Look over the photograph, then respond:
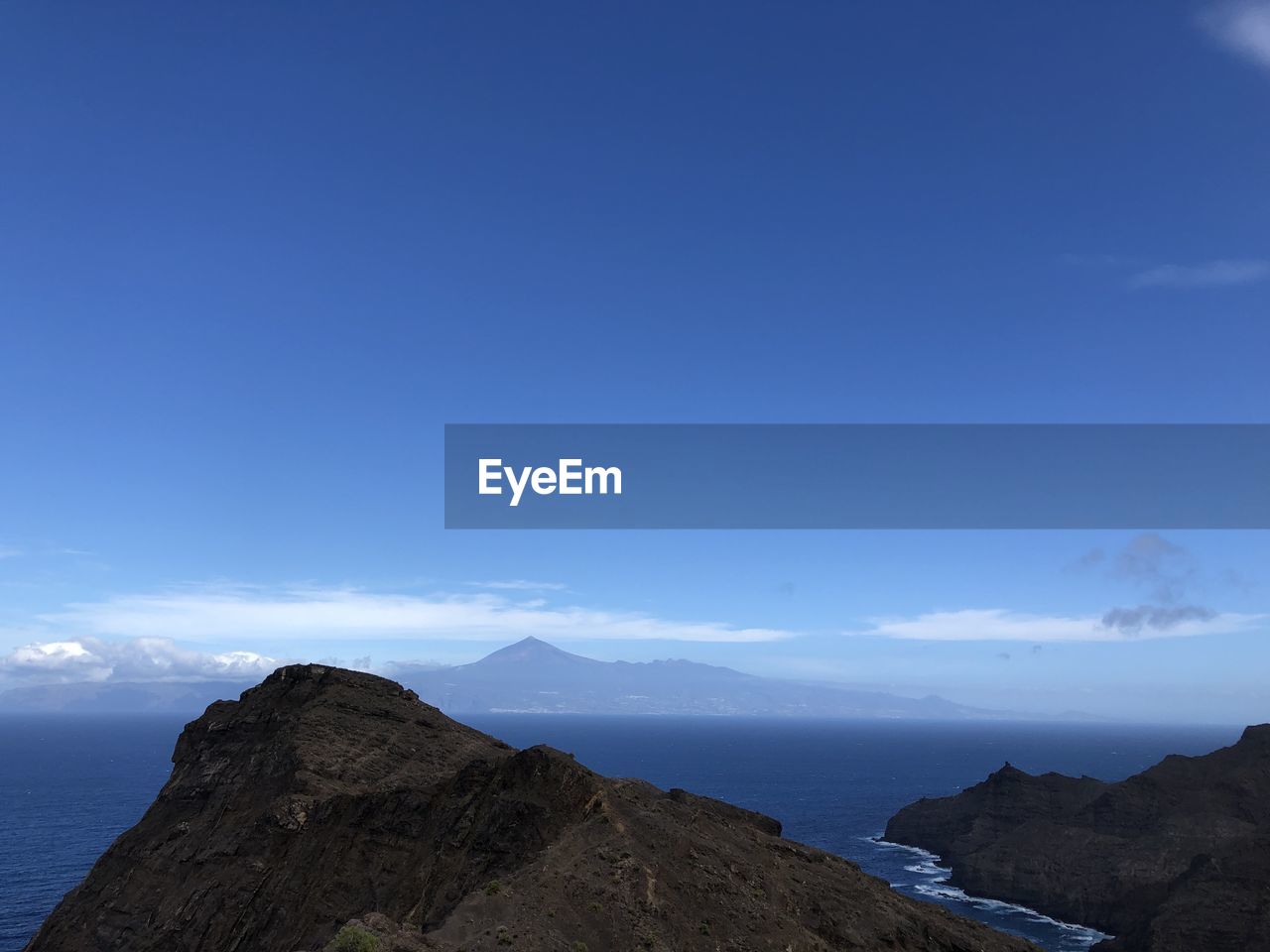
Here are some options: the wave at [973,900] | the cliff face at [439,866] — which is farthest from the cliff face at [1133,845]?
the cliff face at [439,866]

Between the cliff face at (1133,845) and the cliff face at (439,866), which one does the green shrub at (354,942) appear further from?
the cliff face at (1133,845)

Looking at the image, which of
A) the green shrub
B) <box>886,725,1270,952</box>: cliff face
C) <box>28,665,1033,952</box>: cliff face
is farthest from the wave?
the green shrub

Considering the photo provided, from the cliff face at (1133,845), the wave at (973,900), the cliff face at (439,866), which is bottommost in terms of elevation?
the wave at (973,900)

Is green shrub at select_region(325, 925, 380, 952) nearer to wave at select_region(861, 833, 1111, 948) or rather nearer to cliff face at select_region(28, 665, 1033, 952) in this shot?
cliff face at select_region(28, 665, 1033, 952)

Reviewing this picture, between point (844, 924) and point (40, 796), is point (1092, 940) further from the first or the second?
point (40, 796)

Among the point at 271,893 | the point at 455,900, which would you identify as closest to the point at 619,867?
the point at 455,900

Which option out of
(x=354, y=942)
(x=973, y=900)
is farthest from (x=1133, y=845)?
(x=354, y=942)

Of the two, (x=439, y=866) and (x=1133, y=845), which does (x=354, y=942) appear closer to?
(x=439, y=866)
